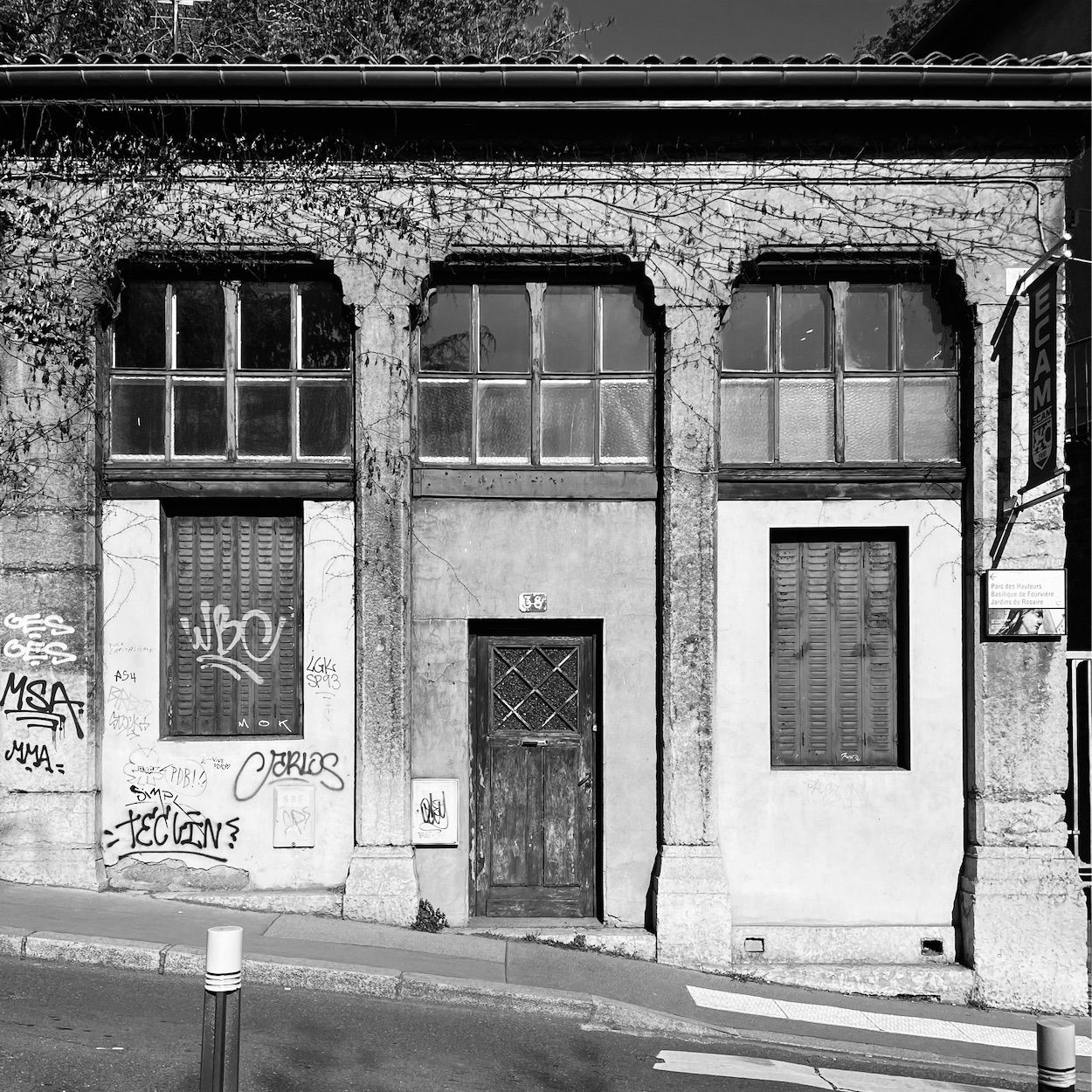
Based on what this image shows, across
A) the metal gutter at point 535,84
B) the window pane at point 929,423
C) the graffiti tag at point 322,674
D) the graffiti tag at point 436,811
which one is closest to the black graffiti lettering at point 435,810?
the graffiti tag at point 436,811

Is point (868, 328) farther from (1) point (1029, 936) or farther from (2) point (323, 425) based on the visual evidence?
(1) point (1029, 936)

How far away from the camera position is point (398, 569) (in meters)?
8.48

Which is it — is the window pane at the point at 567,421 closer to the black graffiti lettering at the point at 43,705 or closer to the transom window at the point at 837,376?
the transom window at the point at 837,376

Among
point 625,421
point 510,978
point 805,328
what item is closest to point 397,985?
point 510,978

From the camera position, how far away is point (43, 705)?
27.3 feet

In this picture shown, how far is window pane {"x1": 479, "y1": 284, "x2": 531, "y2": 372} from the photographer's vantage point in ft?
29.1

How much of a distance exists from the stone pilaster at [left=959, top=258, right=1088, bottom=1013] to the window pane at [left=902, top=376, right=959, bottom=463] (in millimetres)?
301

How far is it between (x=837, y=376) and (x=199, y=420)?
211 inches

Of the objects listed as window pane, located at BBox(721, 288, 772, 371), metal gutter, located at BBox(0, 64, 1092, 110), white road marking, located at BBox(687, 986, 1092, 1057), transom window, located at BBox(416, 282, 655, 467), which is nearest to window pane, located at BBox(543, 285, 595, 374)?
transom window, located at BBox(416, 282, 655, 467)

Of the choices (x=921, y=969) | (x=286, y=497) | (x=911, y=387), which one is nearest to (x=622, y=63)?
(x=911, y=387)

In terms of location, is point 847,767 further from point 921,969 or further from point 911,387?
point 911,387

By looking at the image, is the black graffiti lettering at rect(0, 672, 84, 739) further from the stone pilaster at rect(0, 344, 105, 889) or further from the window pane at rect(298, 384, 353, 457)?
the window pane at rect(298, 384, 353, 457)

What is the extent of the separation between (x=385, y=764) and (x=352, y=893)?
3.36 feet

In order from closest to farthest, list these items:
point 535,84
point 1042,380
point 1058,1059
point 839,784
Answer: point 1058,1059, point 1042,380, point 535,84, point 839,784
